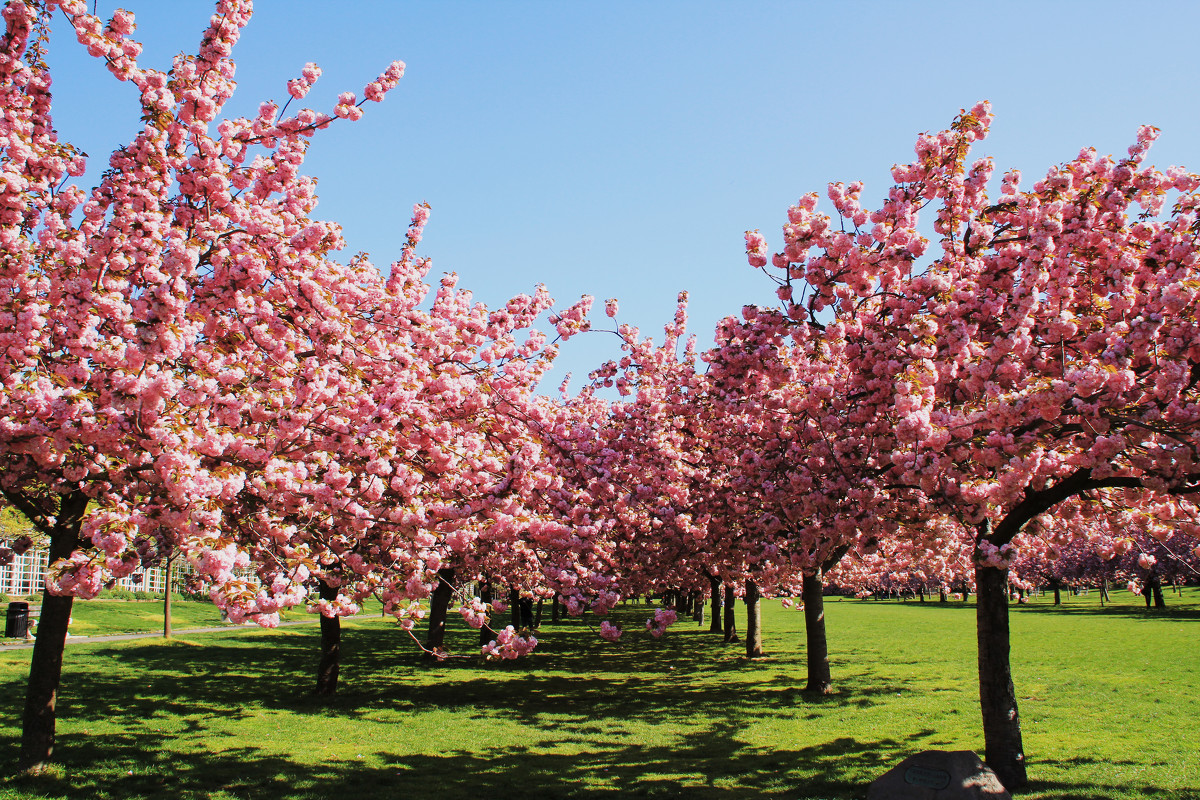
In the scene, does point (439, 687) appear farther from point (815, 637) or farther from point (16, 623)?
point (16, 623)

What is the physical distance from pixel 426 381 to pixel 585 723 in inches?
424

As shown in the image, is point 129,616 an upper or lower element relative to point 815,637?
lower

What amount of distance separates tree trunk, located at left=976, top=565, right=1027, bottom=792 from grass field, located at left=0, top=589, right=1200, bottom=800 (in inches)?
25.4

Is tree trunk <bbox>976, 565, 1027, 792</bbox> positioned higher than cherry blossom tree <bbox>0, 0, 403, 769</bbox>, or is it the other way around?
cherry blossom tree <bbox>0, 0, 403, 769</bbox>

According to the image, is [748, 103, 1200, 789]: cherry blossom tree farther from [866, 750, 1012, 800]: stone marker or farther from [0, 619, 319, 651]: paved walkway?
[0, 619, 319, 651]: paved walkway

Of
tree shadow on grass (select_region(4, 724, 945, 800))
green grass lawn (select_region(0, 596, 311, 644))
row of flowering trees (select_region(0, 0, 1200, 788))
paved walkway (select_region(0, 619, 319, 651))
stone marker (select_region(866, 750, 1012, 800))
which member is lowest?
green grass lawn (select_region(0, 596, 311, 644))

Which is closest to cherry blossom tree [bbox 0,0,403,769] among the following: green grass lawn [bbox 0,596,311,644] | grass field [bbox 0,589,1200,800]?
grass field [bbox 0,589,1200,800]

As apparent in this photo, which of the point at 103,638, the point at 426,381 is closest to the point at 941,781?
the point at 426,381

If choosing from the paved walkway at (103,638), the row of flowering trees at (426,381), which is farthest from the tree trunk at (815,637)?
the paved walkway at (103,638)

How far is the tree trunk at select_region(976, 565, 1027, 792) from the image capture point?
36.4 ft

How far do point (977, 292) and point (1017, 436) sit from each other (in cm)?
283

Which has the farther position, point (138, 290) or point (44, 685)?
point (44, 685)

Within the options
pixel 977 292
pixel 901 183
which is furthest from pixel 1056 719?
pixel 901 183

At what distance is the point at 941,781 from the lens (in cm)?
873
